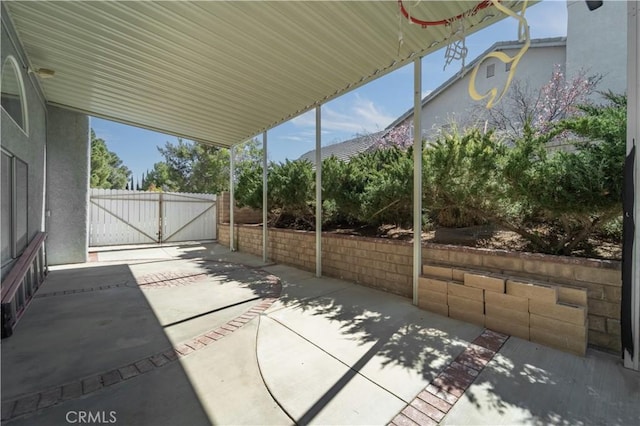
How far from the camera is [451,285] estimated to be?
131 inches

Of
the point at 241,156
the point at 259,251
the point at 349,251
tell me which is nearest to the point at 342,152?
the point at 241,156

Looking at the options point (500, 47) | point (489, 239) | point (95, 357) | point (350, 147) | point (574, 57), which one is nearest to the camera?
point (95, 357)

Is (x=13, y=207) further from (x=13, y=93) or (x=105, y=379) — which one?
(x=105, y=379)

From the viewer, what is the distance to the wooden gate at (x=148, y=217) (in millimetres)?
9109

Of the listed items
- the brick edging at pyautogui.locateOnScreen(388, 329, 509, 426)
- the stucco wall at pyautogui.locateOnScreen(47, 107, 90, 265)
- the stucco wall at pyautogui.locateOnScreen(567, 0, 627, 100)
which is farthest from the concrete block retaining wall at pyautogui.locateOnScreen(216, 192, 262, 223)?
the stucco wall at pyautogui.locateOnScreen(567, 0, 627, 100)

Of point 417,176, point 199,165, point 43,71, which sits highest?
point 199,165

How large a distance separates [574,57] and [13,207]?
14.6 metres

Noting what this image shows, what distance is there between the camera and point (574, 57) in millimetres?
9188

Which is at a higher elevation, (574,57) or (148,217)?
(574,57)

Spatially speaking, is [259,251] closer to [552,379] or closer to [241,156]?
[552,379]

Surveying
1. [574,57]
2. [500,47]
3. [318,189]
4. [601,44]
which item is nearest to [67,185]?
[318,189]

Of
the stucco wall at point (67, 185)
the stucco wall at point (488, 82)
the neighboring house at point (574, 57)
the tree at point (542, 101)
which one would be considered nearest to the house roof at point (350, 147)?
the neighboring house at point (574, 57)

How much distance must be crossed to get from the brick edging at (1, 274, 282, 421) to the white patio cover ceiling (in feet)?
11.5

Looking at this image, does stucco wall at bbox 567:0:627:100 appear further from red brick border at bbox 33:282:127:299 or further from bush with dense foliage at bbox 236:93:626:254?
red brick border at bbox 33:282:127:299
